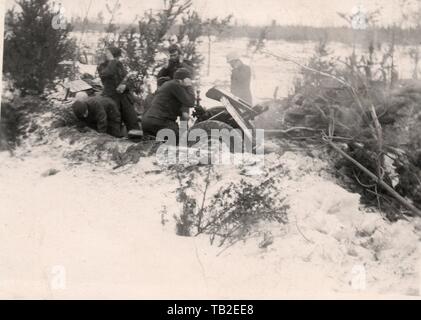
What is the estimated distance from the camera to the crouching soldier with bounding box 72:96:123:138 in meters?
7.59

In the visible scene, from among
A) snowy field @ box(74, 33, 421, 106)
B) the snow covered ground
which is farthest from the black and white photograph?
snowy field @ box(74, 33, 421, 106)

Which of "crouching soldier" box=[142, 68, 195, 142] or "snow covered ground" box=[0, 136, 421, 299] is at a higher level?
"crouching soldier" box=[142, 68, 195, 142]

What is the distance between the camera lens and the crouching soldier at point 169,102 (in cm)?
730

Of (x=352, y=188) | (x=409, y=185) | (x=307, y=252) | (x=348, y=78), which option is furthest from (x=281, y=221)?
(x=348, y=78)

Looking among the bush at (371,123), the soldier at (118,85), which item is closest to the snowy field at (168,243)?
the bush at (371,123)

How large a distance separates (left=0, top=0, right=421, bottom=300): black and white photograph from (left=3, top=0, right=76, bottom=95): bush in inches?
0.8

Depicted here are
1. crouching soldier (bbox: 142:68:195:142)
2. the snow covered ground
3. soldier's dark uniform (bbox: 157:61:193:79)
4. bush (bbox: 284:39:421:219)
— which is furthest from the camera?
soldier's dark uniform (bbox: 157:61:193:79)

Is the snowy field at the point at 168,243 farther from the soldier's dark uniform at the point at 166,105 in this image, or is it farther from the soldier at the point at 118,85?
the soldier at the point at 118,85

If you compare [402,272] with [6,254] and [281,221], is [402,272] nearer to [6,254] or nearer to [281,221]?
[281,221]

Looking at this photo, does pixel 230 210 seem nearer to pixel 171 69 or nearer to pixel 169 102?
pixel 169 102

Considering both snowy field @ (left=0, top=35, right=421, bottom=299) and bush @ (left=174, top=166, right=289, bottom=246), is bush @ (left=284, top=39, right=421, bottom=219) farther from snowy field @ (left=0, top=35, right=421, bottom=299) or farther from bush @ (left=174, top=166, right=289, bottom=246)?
bush @ (left=174, top=166, right=289, bottom=246)

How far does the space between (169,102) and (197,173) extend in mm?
1466

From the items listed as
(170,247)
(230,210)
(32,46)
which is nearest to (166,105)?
(230,210)

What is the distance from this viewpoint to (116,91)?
7922mm
